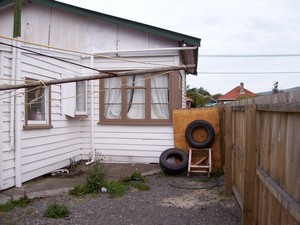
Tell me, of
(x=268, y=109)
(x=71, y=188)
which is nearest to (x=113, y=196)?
(x=71, y=188)

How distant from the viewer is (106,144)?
30.3ft

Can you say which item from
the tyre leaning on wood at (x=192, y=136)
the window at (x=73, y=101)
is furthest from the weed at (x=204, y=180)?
the window at (x=73, y=101)

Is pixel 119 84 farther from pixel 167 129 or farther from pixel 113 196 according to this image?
pixel 113 196

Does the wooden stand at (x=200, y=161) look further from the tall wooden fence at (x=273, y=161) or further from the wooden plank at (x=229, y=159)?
the tall wooden fence at (x=273, y=161)

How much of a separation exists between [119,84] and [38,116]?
267 centimetres

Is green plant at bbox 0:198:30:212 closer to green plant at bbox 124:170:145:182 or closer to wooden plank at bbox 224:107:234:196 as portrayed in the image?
green plant at bbox 124:170:145:182

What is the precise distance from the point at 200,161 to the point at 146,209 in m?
3.25

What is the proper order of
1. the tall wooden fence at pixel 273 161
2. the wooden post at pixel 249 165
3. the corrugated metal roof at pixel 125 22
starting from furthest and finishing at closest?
1. the corrugated metal roof at pixel 125 22
2. the wooden post at pixel 249 165
3. the tall wooden fence at pixel 273 161

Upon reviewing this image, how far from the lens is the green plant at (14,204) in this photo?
17.0ft

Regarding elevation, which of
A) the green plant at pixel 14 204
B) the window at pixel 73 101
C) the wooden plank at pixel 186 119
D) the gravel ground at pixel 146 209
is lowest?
the gravel ground at pixel 146 209

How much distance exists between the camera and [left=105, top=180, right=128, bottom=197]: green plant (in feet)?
20.2

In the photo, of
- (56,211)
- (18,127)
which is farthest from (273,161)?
(18,127)

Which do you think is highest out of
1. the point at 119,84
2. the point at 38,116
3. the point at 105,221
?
the point at 119,84

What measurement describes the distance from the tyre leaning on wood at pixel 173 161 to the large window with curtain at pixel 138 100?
1.00m
